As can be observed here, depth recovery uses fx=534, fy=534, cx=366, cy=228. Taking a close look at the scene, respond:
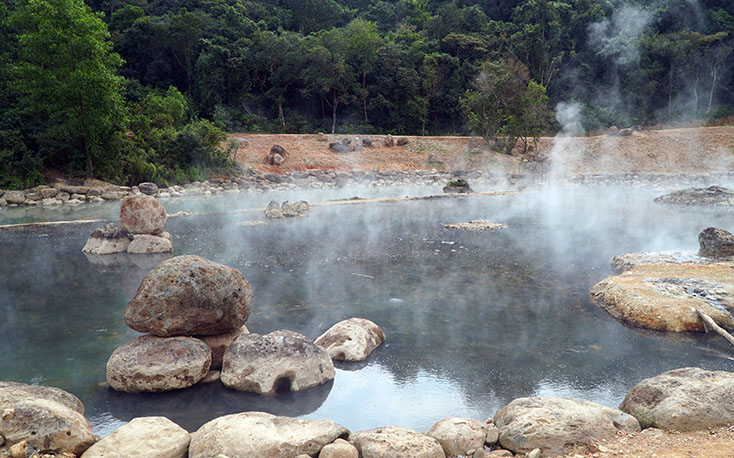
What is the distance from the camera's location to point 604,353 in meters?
6.11

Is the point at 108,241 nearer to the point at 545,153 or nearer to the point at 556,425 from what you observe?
the point at 556,425

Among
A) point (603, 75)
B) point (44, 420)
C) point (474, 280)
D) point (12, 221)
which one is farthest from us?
point (603, 75)

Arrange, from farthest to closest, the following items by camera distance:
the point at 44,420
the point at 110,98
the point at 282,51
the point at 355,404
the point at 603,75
A: 1. the point at 603,75
2. the point at 282,51
3. the point at 110,98
4. the point at 355,404
5. the point at 44,420

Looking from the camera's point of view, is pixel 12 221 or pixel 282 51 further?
pixel 282 51

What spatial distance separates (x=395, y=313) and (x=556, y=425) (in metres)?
3.78

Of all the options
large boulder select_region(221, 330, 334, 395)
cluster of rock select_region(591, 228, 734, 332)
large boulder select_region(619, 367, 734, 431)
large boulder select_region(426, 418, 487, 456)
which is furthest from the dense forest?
large boulder select_region(619, 367, 734, 431)

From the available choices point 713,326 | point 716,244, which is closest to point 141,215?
point 713,326

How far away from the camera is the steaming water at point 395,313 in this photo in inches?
203

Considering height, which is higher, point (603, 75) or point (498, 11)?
point (498, 11)

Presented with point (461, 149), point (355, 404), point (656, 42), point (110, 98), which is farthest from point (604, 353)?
point (656, 42)

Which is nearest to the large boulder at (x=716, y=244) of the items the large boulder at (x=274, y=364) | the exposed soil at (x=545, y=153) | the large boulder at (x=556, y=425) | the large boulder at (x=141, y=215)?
the large boulder at (x=556, y=425)

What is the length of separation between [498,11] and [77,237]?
52.5 m

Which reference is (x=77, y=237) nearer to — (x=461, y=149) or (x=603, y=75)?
(x=461, y=149)

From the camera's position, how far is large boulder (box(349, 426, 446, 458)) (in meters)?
3.68
